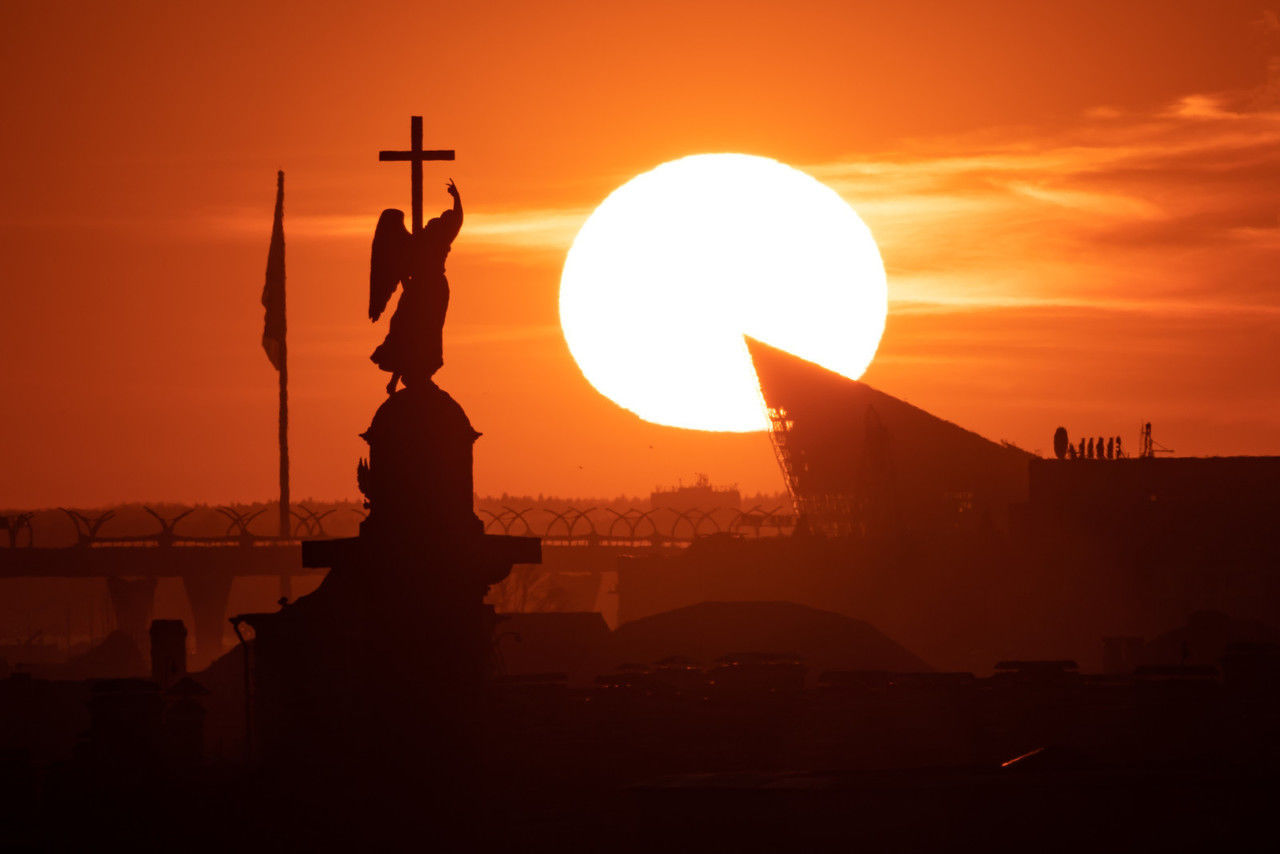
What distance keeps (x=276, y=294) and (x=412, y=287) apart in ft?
278

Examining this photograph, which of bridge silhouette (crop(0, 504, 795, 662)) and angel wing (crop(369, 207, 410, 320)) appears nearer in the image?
angel wing (crop(369, 207, 410, 320))

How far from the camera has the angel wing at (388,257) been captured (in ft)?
78.1

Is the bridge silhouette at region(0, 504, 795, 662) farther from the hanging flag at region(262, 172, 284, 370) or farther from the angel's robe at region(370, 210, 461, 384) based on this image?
the angel's robe at region(370, 210, 461, 384)

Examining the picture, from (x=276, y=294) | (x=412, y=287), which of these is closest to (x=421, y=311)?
(x=412, y=287)

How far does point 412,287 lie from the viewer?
24.0 metres

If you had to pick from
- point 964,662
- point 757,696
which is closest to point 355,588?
point 757,696

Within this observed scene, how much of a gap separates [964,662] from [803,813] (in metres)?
80.6

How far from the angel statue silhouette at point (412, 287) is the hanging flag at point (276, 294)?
276ft

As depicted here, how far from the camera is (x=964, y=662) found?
99750mm

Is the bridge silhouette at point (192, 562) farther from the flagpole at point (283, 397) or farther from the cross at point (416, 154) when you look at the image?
the cross at point (416, 154)

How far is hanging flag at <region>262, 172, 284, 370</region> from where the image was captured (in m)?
106

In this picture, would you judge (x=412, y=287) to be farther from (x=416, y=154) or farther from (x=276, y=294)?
(x=276, y=294)

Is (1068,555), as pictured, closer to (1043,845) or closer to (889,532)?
(889,532)

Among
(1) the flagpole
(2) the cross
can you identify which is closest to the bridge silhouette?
(1) the flagpole
